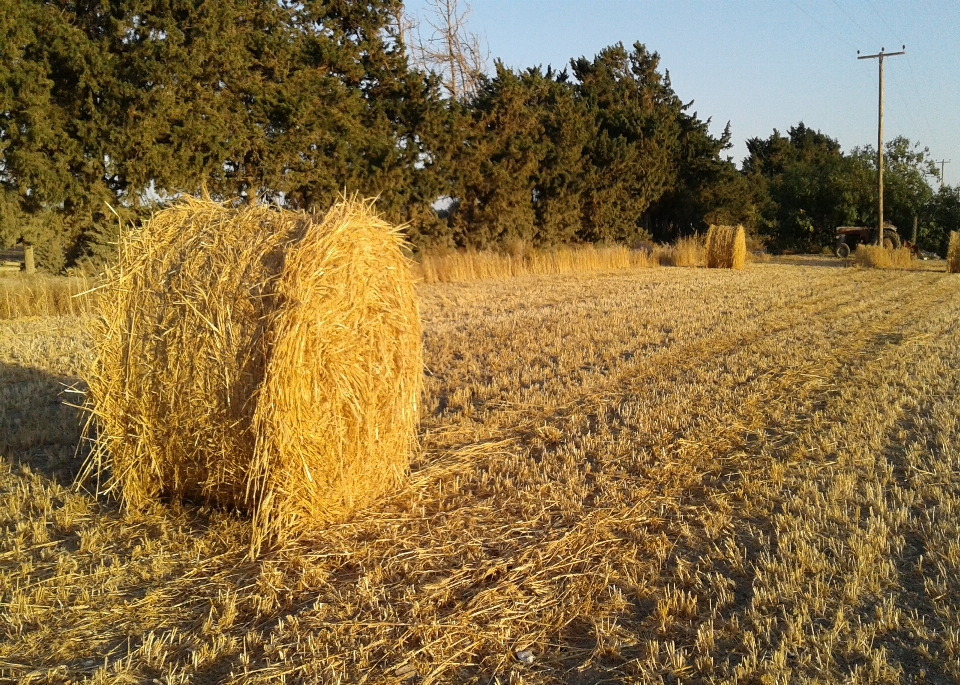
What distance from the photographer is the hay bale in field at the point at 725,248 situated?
23.2m

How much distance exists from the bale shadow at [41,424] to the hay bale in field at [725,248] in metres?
20.4

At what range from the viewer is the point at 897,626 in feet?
10.3

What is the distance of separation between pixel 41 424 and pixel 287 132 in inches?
468

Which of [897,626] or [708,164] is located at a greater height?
[708,164]

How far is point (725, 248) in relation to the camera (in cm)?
2339

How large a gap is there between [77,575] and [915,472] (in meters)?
5.23

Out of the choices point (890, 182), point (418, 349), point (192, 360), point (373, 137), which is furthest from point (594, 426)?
point (890, 182)

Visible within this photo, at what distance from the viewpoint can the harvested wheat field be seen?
305 cm

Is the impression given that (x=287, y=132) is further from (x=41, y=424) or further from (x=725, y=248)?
(x=725, y=248)

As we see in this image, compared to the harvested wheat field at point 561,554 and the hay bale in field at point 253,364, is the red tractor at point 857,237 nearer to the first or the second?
the harvested wheat field at point 561,554

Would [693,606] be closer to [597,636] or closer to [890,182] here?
[597,636]

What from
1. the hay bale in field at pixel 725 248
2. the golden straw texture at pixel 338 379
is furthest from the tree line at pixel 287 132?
the hay bale in field at pixel 725 248

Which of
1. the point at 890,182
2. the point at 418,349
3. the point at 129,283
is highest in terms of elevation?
the point at 890,182

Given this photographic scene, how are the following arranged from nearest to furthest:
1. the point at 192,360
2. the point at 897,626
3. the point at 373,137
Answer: the point at 897,626
the point at 192,360
the point at 373,137
